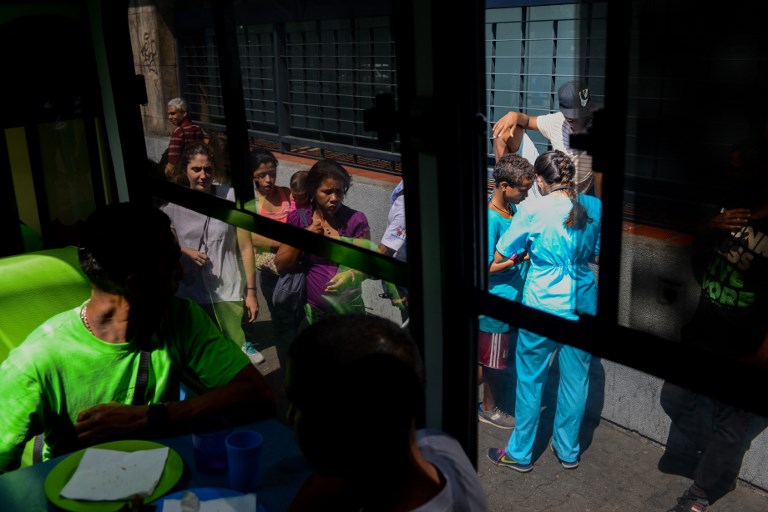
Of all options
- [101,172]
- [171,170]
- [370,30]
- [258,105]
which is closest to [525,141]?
[370,30]

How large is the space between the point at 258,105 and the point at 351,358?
1635mm

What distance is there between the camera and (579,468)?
208 cm

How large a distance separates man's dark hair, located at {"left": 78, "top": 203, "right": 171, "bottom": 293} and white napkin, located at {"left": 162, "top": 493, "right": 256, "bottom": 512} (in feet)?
2.26

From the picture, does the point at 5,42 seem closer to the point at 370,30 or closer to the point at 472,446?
the point at 370,30

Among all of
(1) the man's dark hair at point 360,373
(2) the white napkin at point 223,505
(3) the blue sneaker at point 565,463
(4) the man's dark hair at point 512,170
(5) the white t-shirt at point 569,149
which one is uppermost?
(5) the white t-shirt at point 569,149

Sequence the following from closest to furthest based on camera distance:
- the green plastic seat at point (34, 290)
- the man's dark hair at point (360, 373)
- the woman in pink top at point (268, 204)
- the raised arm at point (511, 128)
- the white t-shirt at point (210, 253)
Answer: the man's dark hair at point (360, 373) < the raised arm at point (511, 128) < the woman in pink top at point (268, 204) < the green plastic seat at point (34, 290) < the white t-shirt at point (210, 253)

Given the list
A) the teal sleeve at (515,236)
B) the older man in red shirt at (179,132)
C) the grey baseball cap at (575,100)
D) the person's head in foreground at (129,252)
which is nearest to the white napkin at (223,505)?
the person's head in foreground at (129,252)

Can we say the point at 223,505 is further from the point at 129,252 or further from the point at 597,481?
the point at 597,481

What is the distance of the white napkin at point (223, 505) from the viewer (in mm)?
1797

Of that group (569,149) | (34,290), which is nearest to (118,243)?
(34,290)

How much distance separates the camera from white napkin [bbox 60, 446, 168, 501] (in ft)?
6.15

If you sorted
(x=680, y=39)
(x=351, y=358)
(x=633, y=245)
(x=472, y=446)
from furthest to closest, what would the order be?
1. (x=472, y=446)
2. (x=633, y=245)
3. (x=680, y=39)
4. (x=351, y=358)

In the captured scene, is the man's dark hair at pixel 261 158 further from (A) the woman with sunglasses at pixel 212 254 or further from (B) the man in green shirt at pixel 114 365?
(B) the man in green shirt at pixel 114 365

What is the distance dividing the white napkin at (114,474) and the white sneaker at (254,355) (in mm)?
1065
